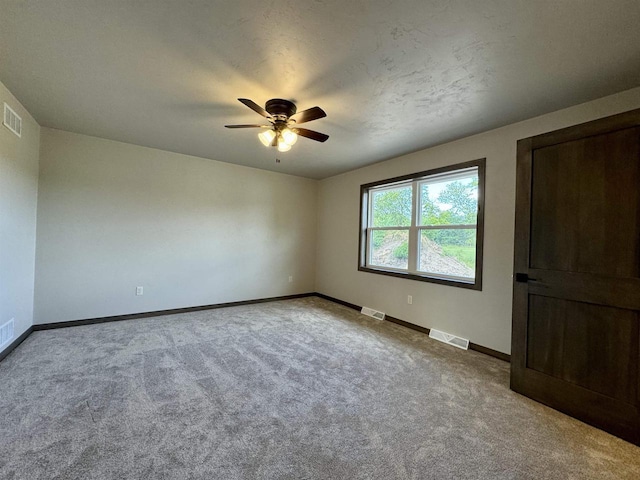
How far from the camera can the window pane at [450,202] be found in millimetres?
3357

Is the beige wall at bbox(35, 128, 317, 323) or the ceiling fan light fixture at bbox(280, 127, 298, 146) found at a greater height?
the ceiling fan light fixture at bbox(280, 127, 298, 146)

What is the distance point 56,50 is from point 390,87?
2.47 meters

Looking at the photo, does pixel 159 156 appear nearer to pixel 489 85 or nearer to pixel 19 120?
pixel 19 120

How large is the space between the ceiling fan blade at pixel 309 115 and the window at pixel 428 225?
81.2 inches

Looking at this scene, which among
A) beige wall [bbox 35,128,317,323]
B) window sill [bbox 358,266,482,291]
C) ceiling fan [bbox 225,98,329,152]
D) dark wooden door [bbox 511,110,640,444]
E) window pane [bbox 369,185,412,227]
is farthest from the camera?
window pane [bbox 369,185,412,227]

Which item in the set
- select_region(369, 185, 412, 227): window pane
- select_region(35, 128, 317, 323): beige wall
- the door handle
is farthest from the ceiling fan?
select_region(35, 128, 317, 323): beige wall

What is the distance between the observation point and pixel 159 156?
163 inches

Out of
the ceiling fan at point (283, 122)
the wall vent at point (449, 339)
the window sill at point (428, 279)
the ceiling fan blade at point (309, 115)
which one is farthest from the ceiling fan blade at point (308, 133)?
the wall vent at point (449, 339)

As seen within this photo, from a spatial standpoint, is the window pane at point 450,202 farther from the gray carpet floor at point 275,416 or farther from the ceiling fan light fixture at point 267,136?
the ceiling fan light fixture at point 267,136

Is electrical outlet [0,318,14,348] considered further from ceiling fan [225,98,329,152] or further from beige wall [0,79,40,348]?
ceiling fan [225,98,329,152]

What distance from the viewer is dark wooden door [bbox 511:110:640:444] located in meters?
1.78

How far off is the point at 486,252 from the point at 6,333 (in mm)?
5049

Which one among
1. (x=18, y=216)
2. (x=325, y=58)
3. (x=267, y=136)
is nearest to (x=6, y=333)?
(x=18, y=216)

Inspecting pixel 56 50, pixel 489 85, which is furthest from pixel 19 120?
pixel 489 85
